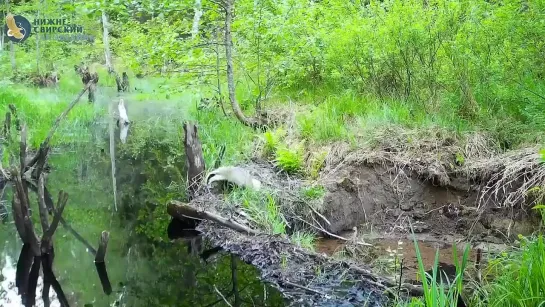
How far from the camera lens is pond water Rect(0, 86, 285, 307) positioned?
4.86m

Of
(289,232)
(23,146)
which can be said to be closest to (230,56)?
(23,146)

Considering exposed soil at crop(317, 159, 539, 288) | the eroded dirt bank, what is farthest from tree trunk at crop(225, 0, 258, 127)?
exposed soil at crop(317, 159, 539, 288)

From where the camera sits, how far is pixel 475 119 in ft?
21.4

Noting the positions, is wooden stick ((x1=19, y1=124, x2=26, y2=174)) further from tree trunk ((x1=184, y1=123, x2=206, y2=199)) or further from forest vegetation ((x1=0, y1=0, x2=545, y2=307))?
tree trunk ((x1=184, y1=123, x2=206, y2=199))

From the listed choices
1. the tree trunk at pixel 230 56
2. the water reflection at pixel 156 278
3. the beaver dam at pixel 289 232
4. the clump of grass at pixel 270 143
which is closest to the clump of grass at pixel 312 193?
the beaver dam at pixel 289 232

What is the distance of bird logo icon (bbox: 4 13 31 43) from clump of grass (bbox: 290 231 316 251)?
18.3 m

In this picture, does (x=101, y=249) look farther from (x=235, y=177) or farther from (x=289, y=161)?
(x=289, y=161)

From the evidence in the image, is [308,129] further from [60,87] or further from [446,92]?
[60,87]

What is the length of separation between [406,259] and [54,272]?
349cm

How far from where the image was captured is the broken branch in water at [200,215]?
19.1 feet

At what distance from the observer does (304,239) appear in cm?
561

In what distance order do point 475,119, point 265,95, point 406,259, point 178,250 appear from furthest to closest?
1. point 265,95
2. point 475,119
3. point 178,250
4. point 406,259

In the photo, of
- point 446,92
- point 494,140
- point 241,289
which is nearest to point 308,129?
point 446,92

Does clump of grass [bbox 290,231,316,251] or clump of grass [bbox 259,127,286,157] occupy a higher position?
clump of grass [bbox 259,127,286,157]
